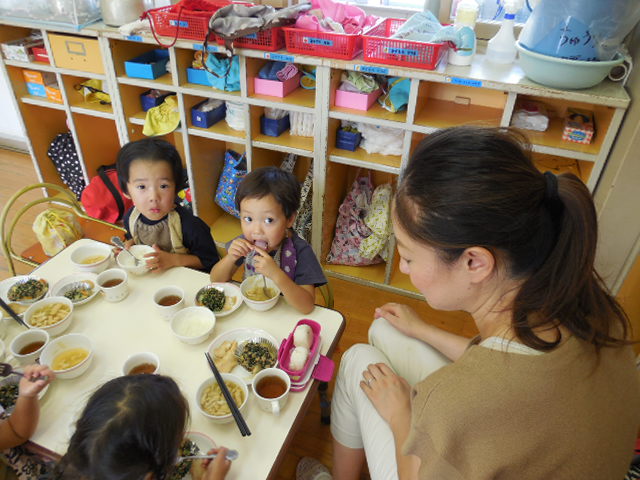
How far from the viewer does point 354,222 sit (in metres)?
2.52

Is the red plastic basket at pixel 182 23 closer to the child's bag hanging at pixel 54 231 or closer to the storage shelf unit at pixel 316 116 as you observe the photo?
the storage shelf unit at pixel 316 116

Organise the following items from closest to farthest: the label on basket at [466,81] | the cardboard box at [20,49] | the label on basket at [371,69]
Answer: the label on basket at [466,81] → the label on basket at [371,69] → the cardboard box at [20,49]

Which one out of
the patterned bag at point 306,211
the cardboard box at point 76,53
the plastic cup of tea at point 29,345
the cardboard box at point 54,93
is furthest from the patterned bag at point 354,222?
the cardboard box at point 54,93

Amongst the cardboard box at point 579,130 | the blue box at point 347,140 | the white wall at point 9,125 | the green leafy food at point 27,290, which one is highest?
the cardboard box at point 579,130

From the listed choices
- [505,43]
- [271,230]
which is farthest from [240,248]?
[505,43]

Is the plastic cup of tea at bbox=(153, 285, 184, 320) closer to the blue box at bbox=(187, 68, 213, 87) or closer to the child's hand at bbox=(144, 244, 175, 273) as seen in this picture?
the child's hand at bbox=(144, 244, 175, 273)

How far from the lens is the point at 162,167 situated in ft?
5.31

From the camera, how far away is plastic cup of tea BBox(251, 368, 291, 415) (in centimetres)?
99

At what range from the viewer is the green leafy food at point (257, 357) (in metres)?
1.10

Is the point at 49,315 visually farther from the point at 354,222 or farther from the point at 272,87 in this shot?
the point at 354,222

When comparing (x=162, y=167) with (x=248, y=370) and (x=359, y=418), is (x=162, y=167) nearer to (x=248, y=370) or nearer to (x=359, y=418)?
(x=248, y=370)

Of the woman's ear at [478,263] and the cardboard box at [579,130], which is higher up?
the woman's ear at [478,263]

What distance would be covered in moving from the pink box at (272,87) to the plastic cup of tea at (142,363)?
1.52 meters

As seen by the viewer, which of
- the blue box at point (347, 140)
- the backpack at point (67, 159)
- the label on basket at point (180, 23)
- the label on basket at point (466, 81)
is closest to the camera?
the label on basket at point (466, 81)
